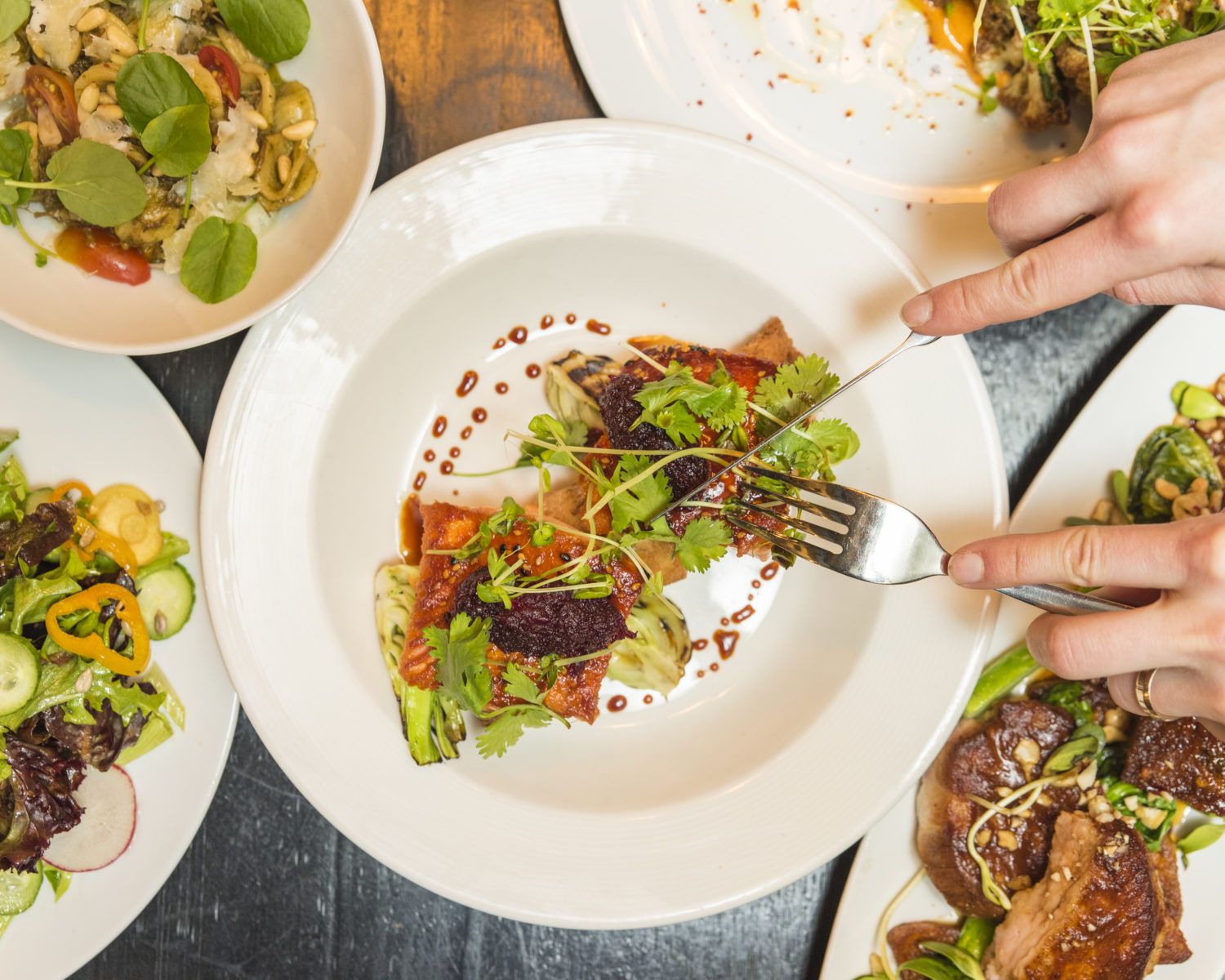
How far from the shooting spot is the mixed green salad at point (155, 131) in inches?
71.6

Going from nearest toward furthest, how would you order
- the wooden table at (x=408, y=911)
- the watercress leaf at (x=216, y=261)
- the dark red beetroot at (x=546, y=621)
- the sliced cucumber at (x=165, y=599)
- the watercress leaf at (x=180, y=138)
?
the watercress leaf at (x=180, y=138) → the watercress leaf at (x=216, y=261) → the dark red beetroot at (x=546, y=621) → the sliced cucumber at (x=165, y=599) → the wooden table at (x=408, y=911)

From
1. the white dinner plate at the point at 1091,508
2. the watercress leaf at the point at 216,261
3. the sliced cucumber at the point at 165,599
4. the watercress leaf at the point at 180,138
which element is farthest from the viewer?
the white dinner plate at the point at 1091,508

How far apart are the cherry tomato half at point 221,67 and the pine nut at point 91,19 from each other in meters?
0.20

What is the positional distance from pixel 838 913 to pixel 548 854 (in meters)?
0.84

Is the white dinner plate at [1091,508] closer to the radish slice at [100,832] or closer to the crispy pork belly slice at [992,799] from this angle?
the crispy pork belly slice at [992,799]

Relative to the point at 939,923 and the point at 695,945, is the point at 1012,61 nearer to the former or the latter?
the point at 939,923

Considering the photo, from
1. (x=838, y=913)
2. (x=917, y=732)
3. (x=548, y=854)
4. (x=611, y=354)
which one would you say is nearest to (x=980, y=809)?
(x=917, y=732)

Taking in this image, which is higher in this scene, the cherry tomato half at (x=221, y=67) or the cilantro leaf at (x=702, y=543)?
the cherry tomato half at (x=221, y=67)

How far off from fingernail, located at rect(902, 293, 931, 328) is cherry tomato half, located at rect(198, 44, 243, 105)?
1614 millimetres

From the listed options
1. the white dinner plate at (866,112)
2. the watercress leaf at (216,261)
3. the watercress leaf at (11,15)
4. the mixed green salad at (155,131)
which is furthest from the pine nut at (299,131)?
the white dinner plate at (866,112)

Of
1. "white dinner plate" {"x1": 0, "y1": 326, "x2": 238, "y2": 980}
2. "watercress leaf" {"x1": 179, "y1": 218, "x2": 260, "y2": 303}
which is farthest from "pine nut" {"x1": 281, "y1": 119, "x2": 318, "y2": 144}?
"white dinner plate" {"x1": 0, "y1": 326, "x2": 238, "y2": 980}

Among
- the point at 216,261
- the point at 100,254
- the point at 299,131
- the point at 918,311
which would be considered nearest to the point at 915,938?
the point at 918,311

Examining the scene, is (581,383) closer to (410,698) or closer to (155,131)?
(410,698)

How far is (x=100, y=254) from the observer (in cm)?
195
